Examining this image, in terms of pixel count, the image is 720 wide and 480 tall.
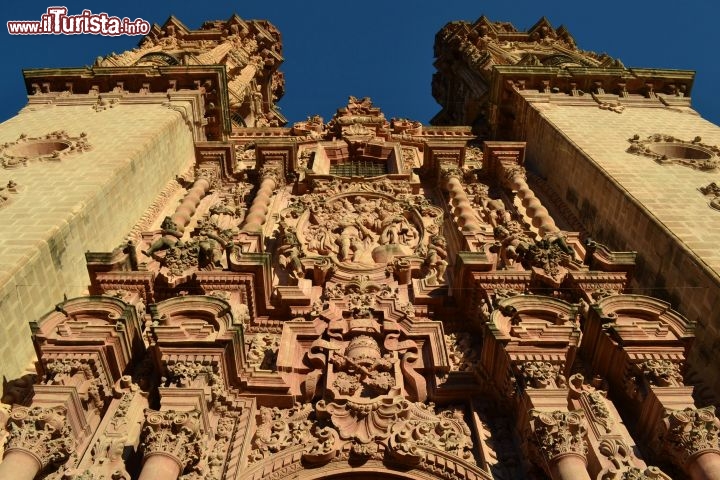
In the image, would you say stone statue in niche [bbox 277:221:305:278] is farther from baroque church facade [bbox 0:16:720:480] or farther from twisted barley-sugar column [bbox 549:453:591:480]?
twisted barley-sugar column [bbox 549:453:591:480]

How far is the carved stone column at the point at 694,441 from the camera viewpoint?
766 cm

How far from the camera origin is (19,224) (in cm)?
1202

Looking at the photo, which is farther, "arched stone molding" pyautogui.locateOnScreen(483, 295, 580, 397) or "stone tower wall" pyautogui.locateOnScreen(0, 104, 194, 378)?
"stone tower wall" pyautogui.locateOnScreen(0, 104, 194, 378)

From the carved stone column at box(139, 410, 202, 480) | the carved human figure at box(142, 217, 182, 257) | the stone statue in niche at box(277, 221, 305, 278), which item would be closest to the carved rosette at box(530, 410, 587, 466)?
the carved stone column at box(139, 410, 202, 480)

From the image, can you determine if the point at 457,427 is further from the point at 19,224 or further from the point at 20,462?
the point at 19,224

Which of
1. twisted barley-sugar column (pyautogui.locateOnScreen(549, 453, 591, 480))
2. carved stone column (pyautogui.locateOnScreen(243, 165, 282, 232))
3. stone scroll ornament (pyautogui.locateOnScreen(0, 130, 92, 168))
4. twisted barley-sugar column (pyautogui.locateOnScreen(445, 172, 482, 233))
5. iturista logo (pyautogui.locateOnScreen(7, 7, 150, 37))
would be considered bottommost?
carved stone column (pyautogui.locateOnScreen(243, 165, 282, 232))

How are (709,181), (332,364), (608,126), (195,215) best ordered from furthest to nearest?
(608,126), (195,215), (709,181), (332,364)

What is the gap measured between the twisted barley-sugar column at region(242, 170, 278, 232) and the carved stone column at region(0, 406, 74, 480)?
6361 millimetres

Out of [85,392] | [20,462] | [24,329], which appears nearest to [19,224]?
[24,329]

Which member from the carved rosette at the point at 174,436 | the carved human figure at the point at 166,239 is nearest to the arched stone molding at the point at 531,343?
the carved rosette at the point at 174,436

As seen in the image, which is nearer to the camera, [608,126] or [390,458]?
[390,458]

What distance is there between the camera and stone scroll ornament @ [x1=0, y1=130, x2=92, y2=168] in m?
15.5

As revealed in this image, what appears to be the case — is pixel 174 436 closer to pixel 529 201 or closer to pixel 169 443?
pixel 169 443

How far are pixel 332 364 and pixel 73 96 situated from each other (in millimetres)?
15045
